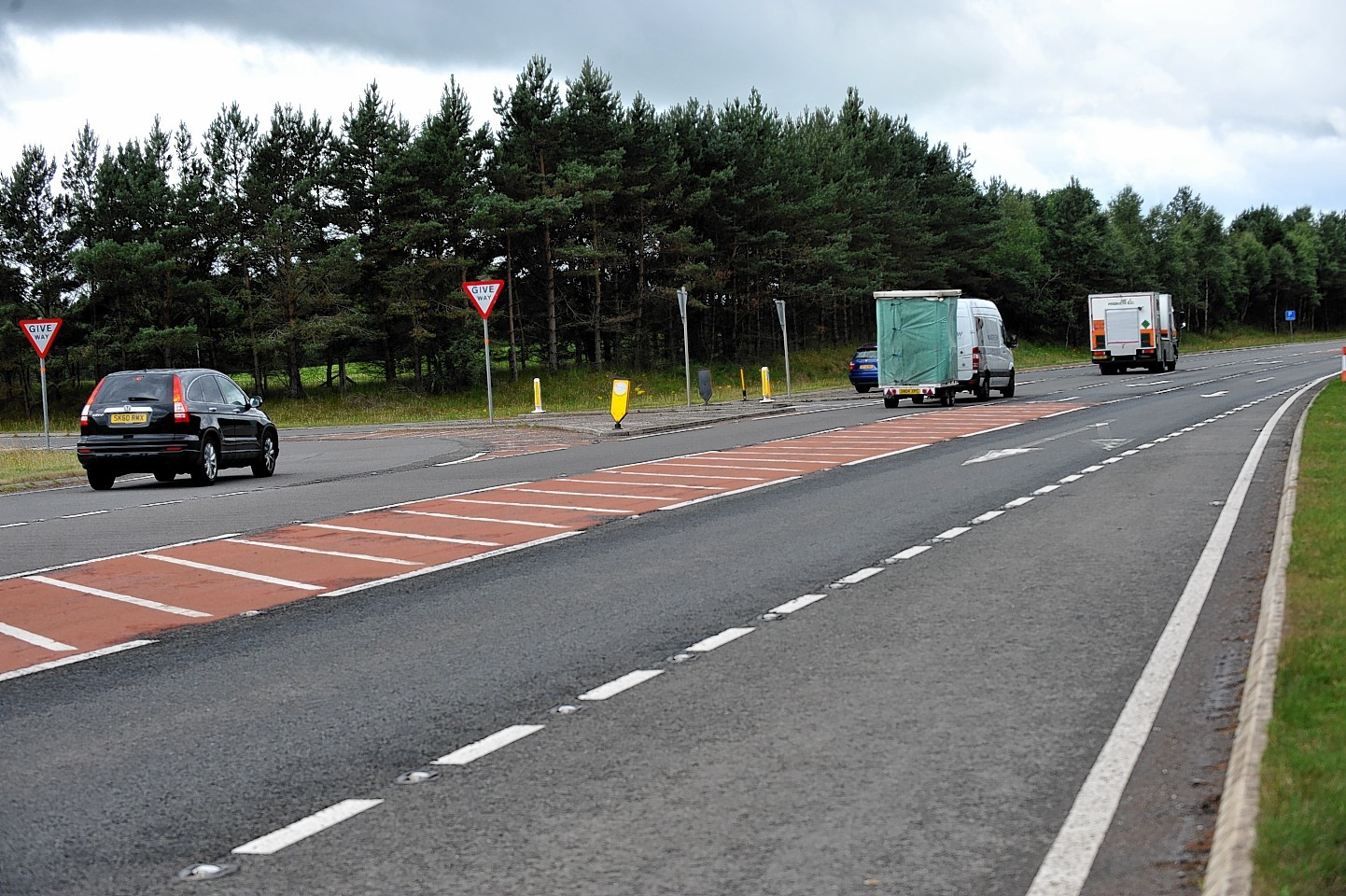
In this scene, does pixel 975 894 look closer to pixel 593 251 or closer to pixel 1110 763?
pixel 1110 763

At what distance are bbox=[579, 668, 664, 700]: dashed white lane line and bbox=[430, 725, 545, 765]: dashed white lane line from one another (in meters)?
0.54

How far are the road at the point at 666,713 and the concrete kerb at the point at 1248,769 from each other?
0.11 m

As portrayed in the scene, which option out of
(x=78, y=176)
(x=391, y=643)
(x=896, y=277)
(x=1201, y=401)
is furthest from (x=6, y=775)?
(x=896, y=277)

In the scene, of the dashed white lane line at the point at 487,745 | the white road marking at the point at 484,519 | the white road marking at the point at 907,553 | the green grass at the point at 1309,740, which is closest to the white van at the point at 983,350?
the white road marking at the point at 484,519

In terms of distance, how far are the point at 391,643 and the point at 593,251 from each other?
4463cm

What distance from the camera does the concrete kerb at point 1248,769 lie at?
3.42 m

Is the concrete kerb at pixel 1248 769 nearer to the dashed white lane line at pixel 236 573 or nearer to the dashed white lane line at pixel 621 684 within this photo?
the dashed white lane line at pixel 621 684

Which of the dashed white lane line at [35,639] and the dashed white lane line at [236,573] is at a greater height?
the dashed white lane line at [35,639]

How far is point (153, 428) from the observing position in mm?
19141

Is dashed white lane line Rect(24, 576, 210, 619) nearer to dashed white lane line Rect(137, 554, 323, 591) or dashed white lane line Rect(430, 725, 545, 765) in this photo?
dashed white lane line Rect(137, 554, 323, 591)

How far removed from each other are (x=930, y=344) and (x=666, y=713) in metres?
28.5

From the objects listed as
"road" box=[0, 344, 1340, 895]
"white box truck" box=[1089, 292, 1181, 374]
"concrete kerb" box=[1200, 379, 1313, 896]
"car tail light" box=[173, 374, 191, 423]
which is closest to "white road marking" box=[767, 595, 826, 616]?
"road" box=[0, 344, 1340, 895]

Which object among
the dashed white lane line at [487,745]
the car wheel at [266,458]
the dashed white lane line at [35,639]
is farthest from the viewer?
the car wheel at [266,458]

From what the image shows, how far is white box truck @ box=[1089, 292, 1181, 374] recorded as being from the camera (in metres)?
51.6
